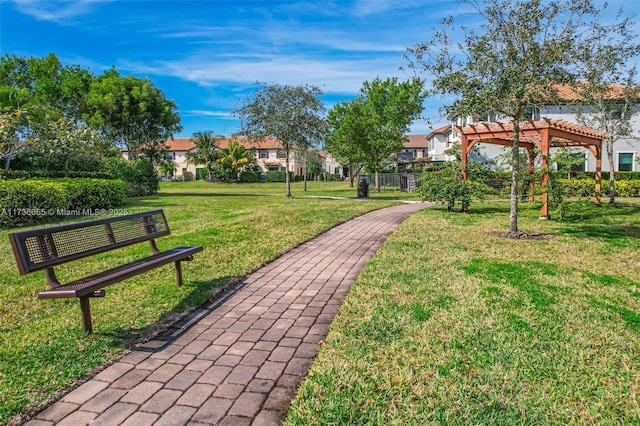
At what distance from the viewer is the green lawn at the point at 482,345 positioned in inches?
98.6

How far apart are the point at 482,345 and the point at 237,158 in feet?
172

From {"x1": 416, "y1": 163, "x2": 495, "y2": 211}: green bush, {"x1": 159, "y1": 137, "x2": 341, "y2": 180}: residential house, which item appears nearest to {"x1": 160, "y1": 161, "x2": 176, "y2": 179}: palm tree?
{"x1": 159, "y1": 137, "x2": 341, "y2": 180}: residential house

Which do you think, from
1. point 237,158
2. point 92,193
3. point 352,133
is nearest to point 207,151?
point 237,158

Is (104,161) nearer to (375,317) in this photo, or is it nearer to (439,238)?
(439,238)

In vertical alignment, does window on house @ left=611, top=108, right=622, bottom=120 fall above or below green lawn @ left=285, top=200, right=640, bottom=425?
above

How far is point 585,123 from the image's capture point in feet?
56.4

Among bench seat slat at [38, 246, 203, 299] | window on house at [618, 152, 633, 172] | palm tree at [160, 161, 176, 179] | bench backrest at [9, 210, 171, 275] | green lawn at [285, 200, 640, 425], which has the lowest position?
green lawn at [285, 200, 640, 425]

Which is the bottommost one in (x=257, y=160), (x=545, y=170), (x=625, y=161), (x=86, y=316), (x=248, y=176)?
(x=86, y=316)

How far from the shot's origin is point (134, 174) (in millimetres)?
23406

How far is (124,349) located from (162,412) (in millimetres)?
1122

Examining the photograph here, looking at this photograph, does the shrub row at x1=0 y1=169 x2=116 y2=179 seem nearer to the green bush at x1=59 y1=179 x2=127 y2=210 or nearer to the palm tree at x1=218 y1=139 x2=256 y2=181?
the green bush at x1=59 y1=179 x2=127 y2=210

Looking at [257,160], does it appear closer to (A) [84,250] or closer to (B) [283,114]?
(B) [283,114]

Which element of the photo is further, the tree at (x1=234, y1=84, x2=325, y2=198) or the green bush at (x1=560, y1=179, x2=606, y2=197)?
the tree at (x1=234, y1=84, x2=325, y2=198)

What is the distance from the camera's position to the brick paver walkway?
8.30 feet
